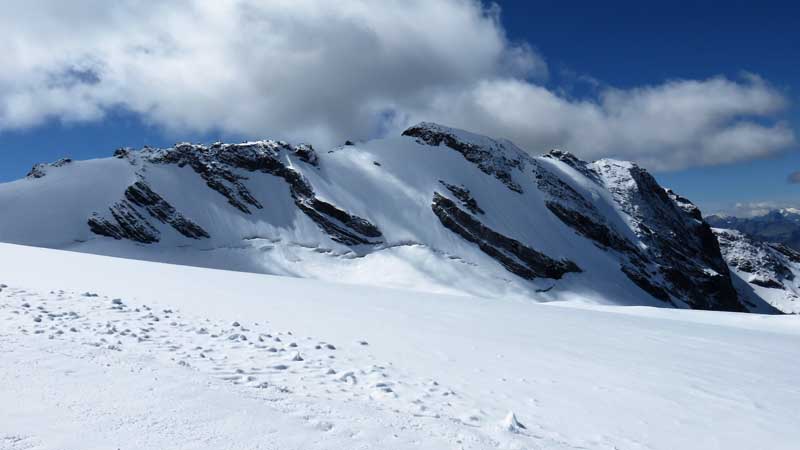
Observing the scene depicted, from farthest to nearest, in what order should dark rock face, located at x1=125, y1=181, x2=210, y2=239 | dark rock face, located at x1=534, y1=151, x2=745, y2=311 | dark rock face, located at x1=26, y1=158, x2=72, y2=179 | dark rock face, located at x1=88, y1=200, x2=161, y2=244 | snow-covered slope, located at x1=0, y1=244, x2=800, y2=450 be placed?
dark rock face, located at x1=534, y1=151, x2=745, y2=311
dark rock face, located at x1=26, y1=158, x2=72, y2=179
dark rock face, located at x1=125, y1=181, x2=210, y2=239
dark rock face, located at x1=88, y1=200, x2=161, y2=244
snow-covered slope, located at x1=0, y1=244, x2=800, y2=450

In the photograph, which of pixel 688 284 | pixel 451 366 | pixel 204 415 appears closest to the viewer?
pixel 204 415

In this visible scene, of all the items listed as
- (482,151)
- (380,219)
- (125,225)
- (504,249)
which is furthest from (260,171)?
(504,249)

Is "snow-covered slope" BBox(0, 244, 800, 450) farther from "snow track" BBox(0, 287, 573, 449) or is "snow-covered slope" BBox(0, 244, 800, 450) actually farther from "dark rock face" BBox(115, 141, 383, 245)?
"dark rock face" BBox(115, 141, 383, 245)

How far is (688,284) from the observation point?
388 ft

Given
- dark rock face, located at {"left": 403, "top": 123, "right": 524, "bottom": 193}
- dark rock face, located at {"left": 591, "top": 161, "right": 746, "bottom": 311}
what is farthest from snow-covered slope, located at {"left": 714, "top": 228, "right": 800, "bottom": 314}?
dark rock face, located at {"left": 403, "top": 123, "right": 524, "bottom": 193}

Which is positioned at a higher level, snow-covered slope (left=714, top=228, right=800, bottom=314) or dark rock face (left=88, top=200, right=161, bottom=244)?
snow-covered slope (left=714, top=228, right=800, bottom=314)

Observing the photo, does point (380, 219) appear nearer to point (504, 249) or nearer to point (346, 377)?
point (504, 249)

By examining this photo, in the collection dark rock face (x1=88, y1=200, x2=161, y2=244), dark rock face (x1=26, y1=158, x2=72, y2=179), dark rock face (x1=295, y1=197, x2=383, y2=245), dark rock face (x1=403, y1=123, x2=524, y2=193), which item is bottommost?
dark rock face (x1=88, y1=200, x2=161, y2=244)

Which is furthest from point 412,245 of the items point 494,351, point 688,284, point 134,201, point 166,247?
point 494,351

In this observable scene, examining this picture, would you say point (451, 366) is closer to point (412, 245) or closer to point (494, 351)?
point (494, 351)

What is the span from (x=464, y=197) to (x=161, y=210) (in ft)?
193

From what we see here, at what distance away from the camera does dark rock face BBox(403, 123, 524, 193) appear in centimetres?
11488

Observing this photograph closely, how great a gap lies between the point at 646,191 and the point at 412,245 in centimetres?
8405

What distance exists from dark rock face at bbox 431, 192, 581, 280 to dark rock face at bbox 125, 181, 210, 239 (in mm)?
46200
